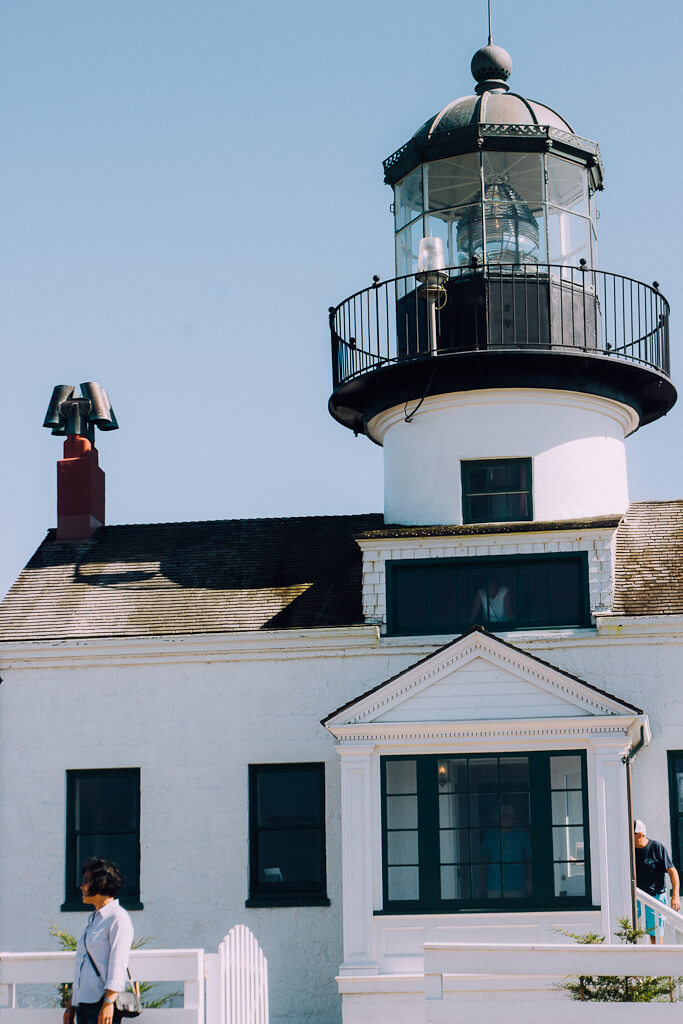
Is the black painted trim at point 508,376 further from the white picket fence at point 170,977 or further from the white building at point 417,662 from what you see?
the white picket fence at point 170,977

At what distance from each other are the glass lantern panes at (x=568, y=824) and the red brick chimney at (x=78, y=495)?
24.6 feet

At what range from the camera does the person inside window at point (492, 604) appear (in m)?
17.5

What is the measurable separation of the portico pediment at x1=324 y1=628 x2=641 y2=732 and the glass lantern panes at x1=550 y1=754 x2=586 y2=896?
2.19ft

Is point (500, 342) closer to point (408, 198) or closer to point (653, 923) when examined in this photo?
point (408, 198)

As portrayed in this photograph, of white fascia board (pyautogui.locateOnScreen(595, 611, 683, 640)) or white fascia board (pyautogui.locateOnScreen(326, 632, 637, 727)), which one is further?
white fascia board (pyautogui.locateOnScreen(595, 611, 683, 640))

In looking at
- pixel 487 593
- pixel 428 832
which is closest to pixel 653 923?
pixel 428 832

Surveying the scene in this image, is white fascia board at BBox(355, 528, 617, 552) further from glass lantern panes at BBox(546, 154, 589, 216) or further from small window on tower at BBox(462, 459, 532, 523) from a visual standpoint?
glass lantern panes at BBox(546, 154, 589, 216)

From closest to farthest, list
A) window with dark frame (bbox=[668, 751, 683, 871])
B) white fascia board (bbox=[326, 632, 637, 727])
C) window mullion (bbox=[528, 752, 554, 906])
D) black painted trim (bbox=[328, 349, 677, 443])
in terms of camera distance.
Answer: window mullion (bbox=[528, 752, 554, 906]) < white fascia board (bbox=[326, 632, 637, 727]) < window with dark frame (bbox=[668, 751, 683, 871]) < black painted trim (bbox=[328, 349, 677, 443])

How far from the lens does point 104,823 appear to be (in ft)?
59.0

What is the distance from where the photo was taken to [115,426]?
69.9 feet

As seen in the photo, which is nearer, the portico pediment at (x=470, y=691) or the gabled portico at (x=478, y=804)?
the gabled portico at (x=478, y=804)

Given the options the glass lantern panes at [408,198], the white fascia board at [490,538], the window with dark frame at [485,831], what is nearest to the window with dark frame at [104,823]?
the window with dark frame at [485,831]

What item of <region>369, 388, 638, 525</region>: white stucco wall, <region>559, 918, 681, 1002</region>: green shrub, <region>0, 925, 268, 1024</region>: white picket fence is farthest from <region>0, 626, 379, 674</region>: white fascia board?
<region>559, 918, 681, 1002</region>: green shrub

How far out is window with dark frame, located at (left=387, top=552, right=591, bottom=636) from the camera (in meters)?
17.5
